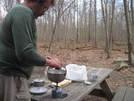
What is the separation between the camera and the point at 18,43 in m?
1.04

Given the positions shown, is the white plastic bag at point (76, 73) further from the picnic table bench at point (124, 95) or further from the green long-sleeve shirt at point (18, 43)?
the green long-sleeve shirt at point (18, 43)

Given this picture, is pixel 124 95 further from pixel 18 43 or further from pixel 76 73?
pixel 18 43

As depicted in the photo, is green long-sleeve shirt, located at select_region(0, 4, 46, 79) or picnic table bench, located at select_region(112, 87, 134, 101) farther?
picnic table bench, located at select_region(112, 87, 134, 101)

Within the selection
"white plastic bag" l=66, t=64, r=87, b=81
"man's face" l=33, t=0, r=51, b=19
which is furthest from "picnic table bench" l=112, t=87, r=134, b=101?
"man's face" l=33, t=0, r=51, b=19

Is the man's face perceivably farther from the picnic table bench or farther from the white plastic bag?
the picnic table bench

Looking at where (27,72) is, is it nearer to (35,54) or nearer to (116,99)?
(35,54)

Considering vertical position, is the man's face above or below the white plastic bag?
above

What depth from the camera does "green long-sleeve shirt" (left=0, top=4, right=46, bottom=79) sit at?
3.42ft

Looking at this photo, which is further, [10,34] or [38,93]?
[38,93]

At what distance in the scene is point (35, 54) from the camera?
108cm

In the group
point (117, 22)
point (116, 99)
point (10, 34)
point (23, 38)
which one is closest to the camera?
point (23, 38)

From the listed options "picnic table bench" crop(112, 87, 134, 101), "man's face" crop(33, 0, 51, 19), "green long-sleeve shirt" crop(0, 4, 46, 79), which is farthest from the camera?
"picnic table bench" crop(112, 87, 134, 101)

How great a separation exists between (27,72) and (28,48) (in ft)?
1.12

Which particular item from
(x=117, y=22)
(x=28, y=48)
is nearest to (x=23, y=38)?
(x=28, y=48)
